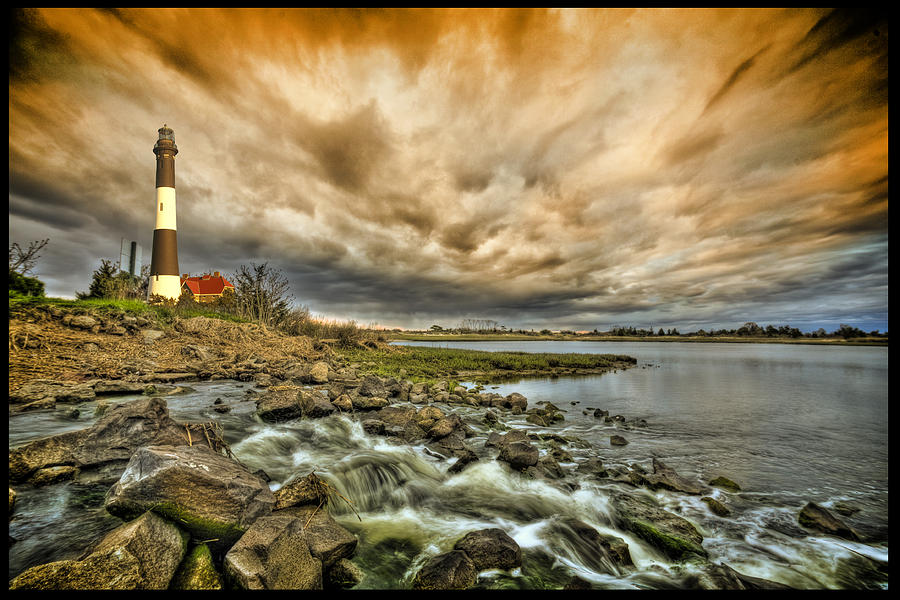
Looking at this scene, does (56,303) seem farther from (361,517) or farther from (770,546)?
(770,546)

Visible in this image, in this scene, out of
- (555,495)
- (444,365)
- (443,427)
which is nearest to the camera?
(555,495)

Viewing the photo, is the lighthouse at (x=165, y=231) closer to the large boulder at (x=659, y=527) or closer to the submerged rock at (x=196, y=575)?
the submerged rock at (x=196, y=575)

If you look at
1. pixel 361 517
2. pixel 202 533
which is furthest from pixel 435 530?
pixel 202 533

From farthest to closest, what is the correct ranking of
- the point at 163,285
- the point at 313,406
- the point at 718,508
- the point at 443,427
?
the point at 163,285 < the point at 313,406 < the point at 443,427 < the point at 718,508

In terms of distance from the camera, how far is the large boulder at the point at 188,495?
3.68 m

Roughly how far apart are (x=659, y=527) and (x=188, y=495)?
7260 mm

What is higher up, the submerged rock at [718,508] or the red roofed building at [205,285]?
the red roofed building at [205,285]

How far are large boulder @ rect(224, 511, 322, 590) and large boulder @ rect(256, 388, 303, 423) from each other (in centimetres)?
687

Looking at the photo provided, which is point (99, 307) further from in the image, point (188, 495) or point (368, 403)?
point (188, 495)

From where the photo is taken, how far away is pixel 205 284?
180ft

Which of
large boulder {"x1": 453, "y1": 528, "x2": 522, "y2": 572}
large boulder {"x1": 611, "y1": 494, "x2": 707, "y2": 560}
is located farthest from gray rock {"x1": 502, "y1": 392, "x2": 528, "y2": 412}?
large boulder {"x1": 453, "y1": 528, "x2": 522, "y2": 572}

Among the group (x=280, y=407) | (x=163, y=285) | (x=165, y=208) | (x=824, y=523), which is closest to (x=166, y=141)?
(x=165, y=208)

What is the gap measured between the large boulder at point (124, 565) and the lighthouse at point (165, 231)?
4185 centimetres

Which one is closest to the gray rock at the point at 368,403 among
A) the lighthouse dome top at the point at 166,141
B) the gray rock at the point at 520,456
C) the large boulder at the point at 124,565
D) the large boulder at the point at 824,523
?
the gray rock at the point at 520,456
